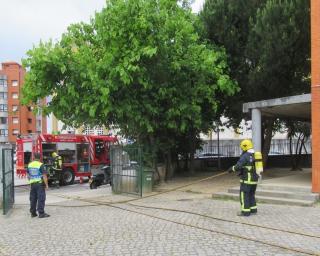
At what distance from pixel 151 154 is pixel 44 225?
8.22 metres

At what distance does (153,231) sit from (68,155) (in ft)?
59.8

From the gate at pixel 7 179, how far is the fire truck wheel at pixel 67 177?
11185mm

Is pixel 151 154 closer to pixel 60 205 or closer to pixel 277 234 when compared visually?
pixel 60 205

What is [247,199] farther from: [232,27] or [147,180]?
[232,27]

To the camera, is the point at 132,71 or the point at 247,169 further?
the point at 132,71

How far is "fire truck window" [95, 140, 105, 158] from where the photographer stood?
29078 millimetres

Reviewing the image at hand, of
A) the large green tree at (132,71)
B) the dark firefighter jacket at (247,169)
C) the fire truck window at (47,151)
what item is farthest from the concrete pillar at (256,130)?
the fire truck window at (47,151)

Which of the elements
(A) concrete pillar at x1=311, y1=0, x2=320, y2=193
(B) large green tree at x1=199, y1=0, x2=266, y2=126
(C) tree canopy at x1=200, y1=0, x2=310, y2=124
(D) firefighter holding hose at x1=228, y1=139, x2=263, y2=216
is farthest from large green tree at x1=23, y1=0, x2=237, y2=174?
(D) firefighter holding hose at x1=228, y1=139, x2=263, y2=216

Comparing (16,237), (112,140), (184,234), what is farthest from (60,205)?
(112,140)

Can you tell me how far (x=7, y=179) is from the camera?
579 inches

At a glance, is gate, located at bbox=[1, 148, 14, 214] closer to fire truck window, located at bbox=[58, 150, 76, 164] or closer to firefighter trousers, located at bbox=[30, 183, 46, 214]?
firefighter trousers, located at bbox=[30, 183, 46, 214]

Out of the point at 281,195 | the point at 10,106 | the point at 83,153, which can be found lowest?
the point at 281,195

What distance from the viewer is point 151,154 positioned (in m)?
19.2

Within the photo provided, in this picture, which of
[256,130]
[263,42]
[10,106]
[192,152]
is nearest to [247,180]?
[256,130]
